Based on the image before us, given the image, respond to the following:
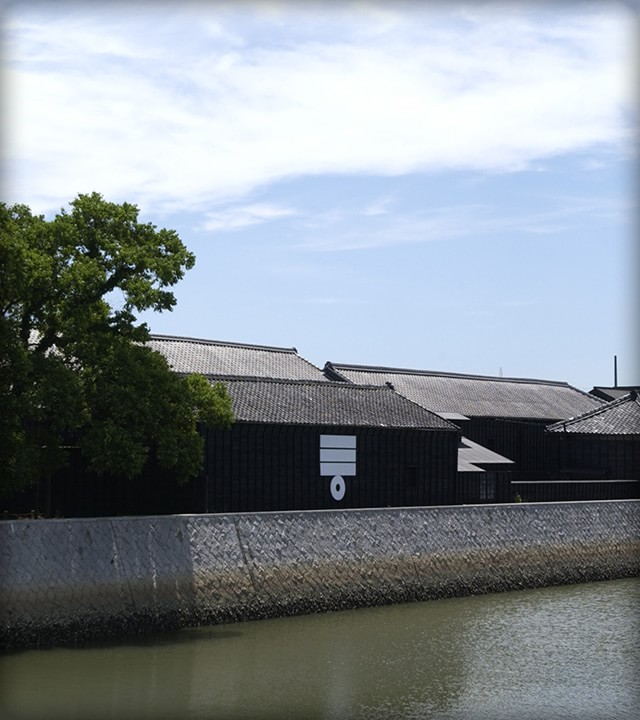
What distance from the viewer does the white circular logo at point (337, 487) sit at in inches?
1206

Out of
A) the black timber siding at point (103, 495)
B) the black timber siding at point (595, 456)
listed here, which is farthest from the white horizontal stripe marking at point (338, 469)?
the black timber siding at point (595, 456)

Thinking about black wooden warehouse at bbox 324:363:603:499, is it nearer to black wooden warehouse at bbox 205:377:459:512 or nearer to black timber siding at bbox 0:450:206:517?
black wooden warehouse at bbox 205:377:459:512

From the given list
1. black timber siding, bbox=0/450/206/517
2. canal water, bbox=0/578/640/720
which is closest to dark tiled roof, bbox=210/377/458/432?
black timber siding, bbox=0/450/206/517

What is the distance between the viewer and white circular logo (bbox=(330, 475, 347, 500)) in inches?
1206

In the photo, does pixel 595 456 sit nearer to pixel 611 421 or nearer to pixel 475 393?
pixel 611 421

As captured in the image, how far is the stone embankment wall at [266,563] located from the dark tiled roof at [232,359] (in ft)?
36.0

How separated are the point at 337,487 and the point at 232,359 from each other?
34.1 ft

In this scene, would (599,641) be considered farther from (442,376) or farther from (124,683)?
(442,376)

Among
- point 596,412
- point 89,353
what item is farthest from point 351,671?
point 596,412

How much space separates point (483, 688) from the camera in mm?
20078

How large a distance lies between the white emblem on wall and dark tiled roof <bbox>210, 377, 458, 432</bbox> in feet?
1.56

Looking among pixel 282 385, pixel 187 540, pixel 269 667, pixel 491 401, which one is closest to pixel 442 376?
pixel 491 401

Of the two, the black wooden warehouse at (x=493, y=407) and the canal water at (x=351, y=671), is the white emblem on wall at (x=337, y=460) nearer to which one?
the canal water at (x=351, y=671)

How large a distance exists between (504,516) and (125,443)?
11.8 meters
